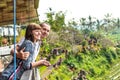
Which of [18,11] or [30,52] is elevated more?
[18,11]

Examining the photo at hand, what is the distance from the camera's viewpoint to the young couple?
168 centimetres

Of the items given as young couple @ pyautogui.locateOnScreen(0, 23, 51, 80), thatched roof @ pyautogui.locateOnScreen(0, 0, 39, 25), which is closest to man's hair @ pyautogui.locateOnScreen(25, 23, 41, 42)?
young couple @ pyautogui.locateOnScreen(0, 23, 51, 80)

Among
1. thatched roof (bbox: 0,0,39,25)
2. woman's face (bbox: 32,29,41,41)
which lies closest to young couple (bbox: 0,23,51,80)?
woman's face (bbox: 32,29,41,41)

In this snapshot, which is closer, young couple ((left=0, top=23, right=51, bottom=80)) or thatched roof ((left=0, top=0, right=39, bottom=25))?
young couple ((left=0, top=23, right=51, bottom=80))

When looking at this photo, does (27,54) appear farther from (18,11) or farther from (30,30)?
(18,11)

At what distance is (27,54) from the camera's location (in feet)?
5.56

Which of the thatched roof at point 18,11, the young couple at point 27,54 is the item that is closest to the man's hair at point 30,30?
the young couple at point 27,54

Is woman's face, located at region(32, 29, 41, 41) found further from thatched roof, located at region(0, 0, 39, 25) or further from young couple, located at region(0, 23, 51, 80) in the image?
thatched roof, located at region(0, 0, 39, 25)

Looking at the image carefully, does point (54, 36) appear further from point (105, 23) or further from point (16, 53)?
point (16, 53)

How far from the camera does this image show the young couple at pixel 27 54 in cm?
168

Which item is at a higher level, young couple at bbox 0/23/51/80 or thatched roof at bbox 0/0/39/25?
thatched roof at bbox 0/0/39/25

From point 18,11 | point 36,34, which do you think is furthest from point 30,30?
point 18,11

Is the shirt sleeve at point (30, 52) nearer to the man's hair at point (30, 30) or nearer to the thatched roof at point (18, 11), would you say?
the man's hair at point (30, 30)

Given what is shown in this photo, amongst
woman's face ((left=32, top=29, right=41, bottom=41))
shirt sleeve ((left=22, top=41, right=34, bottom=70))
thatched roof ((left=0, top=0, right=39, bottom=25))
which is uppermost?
thatched roof ((left=0, top=0, right=39, bottom=25))
